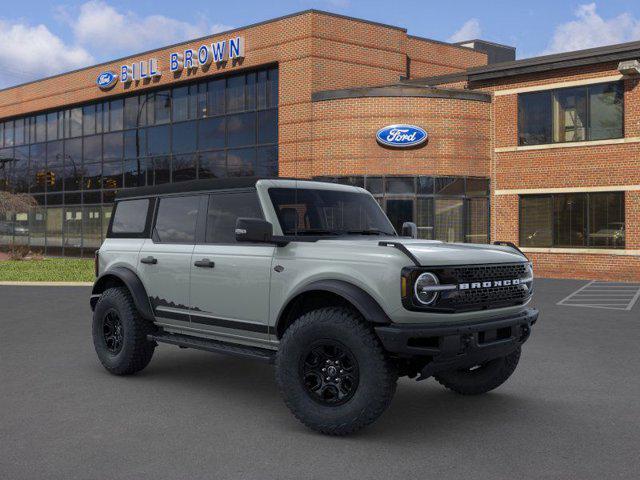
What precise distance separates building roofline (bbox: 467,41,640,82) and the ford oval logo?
Result: 1755 centimetres

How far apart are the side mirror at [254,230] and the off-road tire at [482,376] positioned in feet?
7.20

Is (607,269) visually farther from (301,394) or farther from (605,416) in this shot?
(301,394)

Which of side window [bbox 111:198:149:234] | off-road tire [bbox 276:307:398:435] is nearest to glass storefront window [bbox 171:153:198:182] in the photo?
side window [bbox 111:198:149:234]

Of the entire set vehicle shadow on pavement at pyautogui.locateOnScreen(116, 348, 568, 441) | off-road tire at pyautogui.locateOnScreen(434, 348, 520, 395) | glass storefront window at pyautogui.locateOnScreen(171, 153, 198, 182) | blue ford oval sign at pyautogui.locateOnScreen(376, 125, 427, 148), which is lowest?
vehicle shadow on pavement at pyautogui.locateOnScreen(116, 348, 568, 441)

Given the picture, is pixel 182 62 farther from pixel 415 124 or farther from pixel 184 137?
pixel 415 124

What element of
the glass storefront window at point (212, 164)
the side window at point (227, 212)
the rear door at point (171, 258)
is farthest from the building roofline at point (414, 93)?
the side window at point (227, 212)

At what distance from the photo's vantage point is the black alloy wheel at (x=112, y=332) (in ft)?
24.5

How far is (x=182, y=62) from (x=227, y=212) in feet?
82.5

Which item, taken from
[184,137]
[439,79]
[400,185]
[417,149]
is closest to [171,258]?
[400,185]

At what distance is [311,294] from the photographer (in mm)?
5734

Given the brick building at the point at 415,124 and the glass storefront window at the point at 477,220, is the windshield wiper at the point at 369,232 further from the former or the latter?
the glass storefront window at the point at 477,220

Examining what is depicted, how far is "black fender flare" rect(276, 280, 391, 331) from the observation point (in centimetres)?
511

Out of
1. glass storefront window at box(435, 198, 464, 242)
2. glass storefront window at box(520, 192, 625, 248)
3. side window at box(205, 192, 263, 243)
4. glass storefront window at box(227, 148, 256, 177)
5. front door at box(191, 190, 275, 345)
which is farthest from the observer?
glass storefront window at box(227, 148, 256, 177)

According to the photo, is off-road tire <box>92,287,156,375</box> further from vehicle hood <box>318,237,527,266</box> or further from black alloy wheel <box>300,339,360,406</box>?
vehicle hood <box>318,237,527,266</box>
